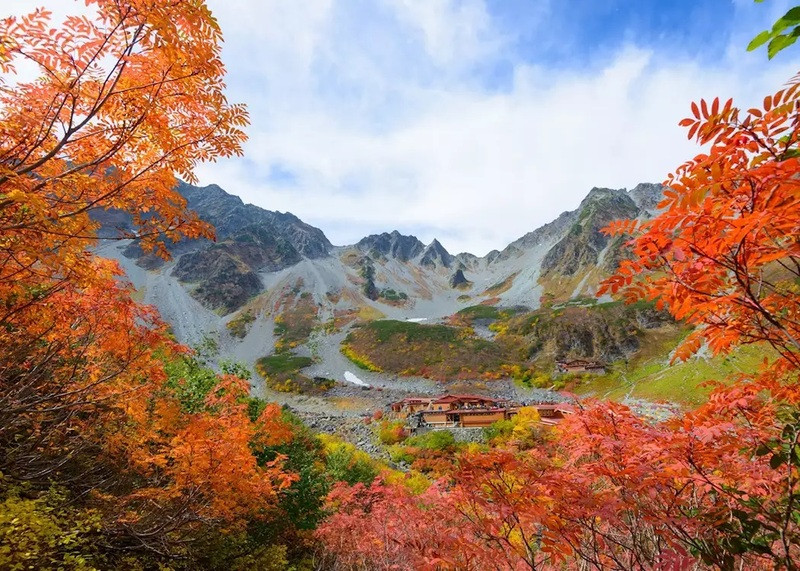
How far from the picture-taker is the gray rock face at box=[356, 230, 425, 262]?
16502 cm

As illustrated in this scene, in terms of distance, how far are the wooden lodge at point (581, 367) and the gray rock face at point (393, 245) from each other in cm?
11974

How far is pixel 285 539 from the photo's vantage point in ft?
33.0

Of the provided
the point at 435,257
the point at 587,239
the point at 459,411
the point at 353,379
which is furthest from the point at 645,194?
the point at 459,411

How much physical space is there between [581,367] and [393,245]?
132 meters

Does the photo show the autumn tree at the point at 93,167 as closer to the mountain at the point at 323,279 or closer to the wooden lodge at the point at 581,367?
the wooden lodge at the point at 581,367

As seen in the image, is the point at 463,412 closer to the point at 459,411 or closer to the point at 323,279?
the point at 459,411

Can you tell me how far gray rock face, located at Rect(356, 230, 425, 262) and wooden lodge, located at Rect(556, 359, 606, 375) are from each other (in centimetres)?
11974

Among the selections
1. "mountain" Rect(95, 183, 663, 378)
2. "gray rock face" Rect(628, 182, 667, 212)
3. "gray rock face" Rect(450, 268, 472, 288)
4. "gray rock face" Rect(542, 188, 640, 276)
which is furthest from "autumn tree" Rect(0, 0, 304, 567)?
"gray rock face" Rect(628, 182, 667, 212)

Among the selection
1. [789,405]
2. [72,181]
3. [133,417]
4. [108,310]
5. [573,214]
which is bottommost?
[133,417]

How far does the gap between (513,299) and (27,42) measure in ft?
343

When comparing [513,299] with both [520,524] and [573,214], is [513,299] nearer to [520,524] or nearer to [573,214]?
[573,214]

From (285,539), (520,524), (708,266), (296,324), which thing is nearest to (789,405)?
(708,266)

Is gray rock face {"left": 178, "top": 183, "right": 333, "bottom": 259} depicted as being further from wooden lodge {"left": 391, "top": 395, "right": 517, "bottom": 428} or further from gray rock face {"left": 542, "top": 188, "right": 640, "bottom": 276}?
wooden lodge {"left": 391, "top": 395, "right": 517, "bottom": 428}

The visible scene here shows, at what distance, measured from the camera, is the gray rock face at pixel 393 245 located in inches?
6497
